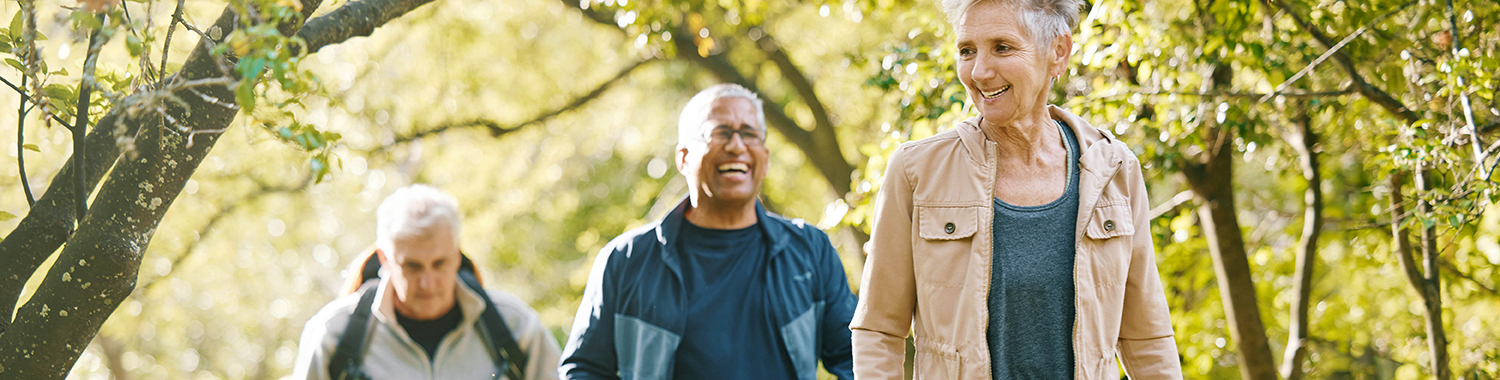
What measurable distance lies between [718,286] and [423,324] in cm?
86

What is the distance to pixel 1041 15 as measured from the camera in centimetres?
212

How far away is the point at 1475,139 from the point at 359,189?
37.6ft

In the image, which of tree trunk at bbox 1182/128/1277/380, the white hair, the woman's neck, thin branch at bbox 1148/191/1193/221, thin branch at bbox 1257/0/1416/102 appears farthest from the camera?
thin branch at bbox 1148/191/1193/221

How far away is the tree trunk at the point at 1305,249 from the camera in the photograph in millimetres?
5527

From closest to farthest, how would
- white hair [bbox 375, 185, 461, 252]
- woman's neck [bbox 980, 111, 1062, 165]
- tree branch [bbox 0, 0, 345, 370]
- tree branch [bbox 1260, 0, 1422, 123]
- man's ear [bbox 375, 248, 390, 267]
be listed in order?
woman's neck [bbox 980, 111, 1062, 165], tree branch [bbox 0, 0, 345, 370], white hair [bbox 375, 185, 461, 252], man's ear [bbox 375, 248, 390, 267], tree branch [bbox 1260, 0, 1422, 123]

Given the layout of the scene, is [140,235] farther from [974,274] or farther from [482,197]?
[482,197]

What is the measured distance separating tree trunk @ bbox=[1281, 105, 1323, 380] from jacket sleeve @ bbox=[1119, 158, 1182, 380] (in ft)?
12.6

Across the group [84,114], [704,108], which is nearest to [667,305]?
[704,108]

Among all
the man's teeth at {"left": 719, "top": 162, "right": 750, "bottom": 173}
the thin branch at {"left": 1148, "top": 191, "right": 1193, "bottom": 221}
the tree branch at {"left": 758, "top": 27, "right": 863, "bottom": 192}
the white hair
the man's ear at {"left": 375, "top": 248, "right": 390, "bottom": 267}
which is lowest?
the man's ear at {"left": 375, "top": 248, "right": 390, "bottom": 267}

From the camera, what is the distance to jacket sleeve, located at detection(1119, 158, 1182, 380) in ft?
7.17

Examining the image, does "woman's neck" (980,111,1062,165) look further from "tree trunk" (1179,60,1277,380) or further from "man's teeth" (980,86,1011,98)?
"tree trunk" (1179,60,1277,380)

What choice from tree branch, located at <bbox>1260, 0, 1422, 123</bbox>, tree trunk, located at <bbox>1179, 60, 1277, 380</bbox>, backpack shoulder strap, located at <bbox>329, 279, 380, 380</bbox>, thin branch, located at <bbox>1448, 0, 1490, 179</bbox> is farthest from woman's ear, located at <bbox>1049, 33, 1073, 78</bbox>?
tree trunk, located at <bbox>1179, 60, 1277, 380</bbox>

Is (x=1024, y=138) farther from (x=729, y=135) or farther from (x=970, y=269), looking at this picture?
(x=729, y=135)

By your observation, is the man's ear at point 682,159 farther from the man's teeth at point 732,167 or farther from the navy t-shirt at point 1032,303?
the navy t-shirt at point 1032,303
